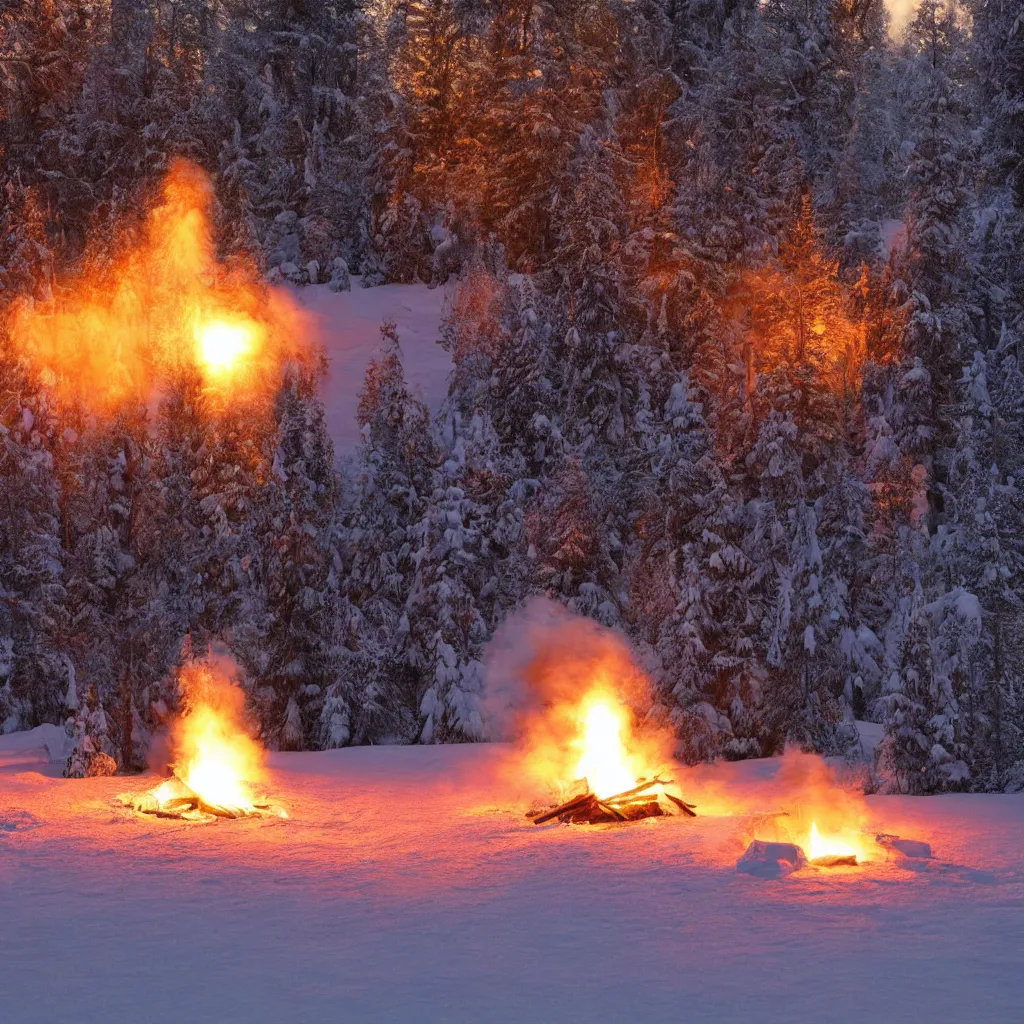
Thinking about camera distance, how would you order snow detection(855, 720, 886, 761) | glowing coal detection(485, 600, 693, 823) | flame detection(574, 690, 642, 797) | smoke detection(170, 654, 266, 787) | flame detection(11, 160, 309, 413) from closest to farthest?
glowing coal detection(485, 600, 693, 823), flame detection(574, 690, 642, 797), smoke detection(170, 654, 266, 787), snow detection(855, 720, 886, 761), flame detection(11, 160, 309, 413)

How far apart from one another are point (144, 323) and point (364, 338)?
12638mm

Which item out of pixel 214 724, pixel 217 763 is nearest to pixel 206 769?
pixel 217 763

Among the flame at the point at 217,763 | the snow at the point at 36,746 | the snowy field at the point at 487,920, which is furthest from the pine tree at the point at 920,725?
the snow at the point at 36,746

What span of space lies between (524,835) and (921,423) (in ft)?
72.3

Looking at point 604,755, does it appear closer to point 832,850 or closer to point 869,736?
point 832,850

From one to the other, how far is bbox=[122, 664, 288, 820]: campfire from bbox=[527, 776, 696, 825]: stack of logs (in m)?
4.12

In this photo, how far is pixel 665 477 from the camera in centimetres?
2594

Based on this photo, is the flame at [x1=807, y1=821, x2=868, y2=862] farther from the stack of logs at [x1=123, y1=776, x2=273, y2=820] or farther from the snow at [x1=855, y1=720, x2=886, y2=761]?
the snow at [x1=855, y1=720, x2=886, y2=761]

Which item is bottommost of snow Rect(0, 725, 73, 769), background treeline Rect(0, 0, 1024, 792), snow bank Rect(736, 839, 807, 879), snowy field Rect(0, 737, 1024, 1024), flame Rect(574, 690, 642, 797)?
snowy field Rect(0, 737, 1024, 1024)

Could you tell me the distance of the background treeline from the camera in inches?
973

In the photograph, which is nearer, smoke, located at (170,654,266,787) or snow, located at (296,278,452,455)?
smoke, located at (170,654,266,787)

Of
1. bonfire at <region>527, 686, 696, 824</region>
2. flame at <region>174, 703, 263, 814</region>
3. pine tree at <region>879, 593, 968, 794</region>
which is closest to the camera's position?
bonfire at <region>527, 686, 696, 824</region>

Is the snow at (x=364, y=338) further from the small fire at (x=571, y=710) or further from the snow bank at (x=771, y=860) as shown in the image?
the snow bank at (x=771, y=860)

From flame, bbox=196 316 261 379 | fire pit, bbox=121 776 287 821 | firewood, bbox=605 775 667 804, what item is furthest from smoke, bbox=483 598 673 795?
flame, bbox=196 316 261 379
